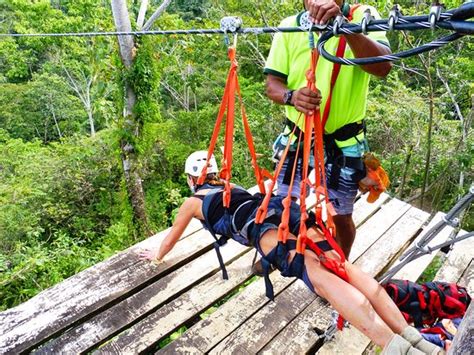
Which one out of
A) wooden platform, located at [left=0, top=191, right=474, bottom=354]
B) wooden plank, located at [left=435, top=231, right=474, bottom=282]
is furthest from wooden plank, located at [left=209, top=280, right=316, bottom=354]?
wooden plank, located at [left=435, top=231, right=474, bottom=282]

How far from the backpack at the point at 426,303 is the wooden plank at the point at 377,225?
705 millimetres

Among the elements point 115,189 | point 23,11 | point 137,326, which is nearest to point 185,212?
point 137,326

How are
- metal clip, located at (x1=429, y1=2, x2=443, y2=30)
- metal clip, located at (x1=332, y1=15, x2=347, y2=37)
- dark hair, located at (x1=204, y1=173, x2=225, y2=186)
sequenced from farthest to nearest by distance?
dark hair, located at (x1=204, y1=173, x2=225, y2=186) < metal clip, located at (x1=332, y1=15, x2=347, y2=37) < metal clip, located at (x1=429, y1=2, x2=443, y2=30)

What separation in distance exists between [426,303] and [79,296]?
2.12 metres

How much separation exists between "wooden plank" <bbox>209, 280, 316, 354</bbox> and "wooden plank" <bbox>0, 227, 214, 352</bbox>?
2.44 ft

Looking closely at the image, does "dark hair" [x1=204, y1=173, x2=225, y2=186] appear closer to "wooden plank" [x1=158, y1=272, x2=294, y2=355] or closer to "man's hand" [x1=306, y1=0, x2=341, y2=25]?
"wooden plank" [x1=158, y1=272, x2=294, y2=355]

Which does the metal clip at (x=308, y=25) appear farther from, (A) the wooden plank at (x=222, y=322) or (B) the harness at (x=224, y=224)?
(A) the wooden plank at (x=222, y=322)

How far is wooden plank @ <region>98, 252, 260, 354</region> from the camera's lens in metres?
2.22

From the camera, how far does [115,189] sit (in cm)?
876

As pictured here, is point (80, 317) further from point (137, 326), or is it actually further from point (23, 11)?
point (23, 11)

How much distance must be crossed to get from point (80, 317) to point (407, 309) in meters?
Answer: 1.93

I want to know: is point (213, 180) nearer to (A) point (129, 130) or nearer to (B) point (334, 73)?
(B) point (334, 73)

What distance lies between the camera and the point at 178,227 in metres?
2.44

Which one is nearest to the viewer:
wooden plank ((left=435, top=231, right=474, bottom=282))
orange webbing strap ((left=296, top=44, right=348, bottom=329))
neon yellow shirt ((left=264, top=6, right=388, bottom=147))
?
orange webbing strap ((left=296, top=44, right=348, bottom=329))
